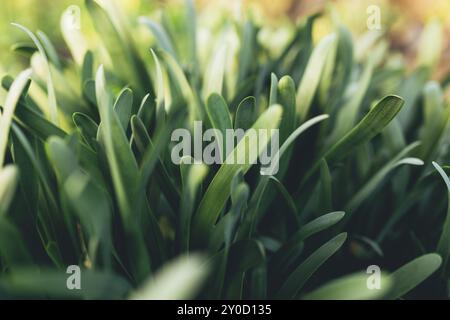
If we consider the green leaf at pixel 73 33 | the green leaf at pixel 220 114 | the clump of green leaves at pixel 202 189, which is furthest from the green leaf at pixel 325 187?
the green leaf at pixel 73 33

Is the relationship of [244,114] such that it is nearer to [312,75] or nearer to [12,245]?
[312,75]

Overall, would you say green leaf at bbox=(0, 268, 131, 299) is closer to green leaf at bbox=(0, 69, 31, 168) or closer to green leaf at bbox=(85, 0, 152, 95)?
green leaf at bbox=(0, 69, 31, 168)

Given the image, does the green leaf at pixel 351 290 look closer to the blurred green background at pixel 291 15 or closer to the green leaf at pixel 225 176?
the green leaf at pixel 225 176

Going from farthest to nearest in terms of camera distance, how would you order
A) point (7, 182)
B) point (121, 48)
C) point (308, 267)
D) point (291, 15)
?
1. point (291, 15)
2. point (121, 48)
3. point (308, 267)
4. point (7, 182)

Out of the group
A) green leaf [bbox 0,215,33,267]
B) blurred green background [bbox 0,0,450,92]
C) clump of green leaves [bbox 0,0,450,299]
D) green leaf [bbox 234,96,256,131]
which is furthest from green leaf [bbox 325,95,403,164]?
blurred green background [bbox 0,0,450,92]

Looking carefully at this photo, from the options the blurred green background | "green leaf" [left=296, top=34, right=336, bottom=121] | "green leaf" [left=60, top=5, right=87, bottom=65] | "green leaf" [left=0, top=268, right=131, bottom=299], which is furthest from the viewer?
the blurred green background

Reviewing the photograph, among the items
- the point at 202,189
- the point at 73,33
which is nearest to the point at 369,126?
the point at 202,189
